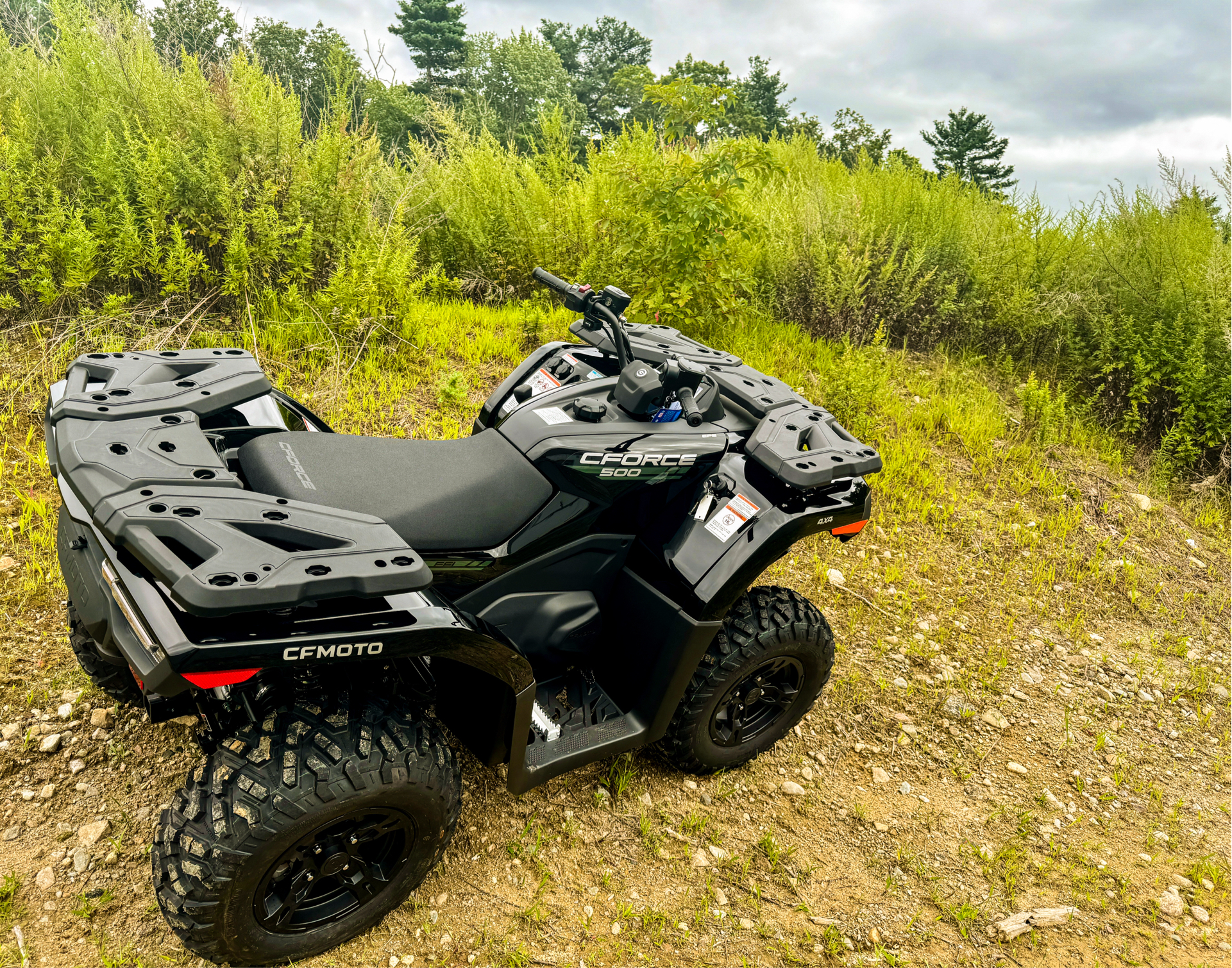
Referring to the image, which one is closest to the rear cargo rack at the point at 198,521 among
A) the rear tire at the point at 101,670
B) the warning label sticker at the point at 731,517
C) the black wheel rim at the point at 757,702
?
the rear tire at the point at 101,670

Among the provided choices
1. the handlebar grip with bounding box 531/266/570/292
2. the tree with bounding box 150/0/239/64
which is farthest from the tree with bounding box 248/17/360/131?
the handlebar grip with bounding box 531/266/570/292

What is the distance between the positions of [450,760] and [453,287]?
451 cm

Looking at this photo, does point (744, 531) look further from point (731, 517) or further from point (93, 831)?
point (93, 831)

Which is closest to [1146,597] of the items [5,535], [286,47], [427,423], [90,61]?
[427,423]

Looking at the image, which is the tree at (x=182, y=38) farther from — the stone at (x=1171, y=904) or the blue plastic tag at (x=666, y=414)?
the stone at (x=1171, y=904)

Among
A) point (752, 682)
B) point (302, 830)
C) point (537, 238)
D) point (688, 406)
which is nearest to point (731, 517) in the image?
point (688, 406)

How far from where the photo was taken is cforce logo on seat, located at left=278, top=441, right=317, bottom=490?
1.69 m

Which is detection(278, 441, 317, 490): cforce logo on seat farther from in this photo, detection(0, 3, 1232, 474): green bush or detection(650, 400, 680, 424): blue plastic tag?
detection(0, 3, 1232, 474): green bush

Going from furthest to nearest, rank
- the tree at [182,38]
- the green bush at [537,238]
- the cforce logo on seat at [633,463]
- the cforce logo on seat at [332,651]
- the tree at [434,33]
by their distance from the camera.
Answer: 1. the tree at [434,33]
2. the tree at [182,38]
3. the green bush at [537,238]
4. the cforce logo on seat at [633,463]
5. the cforce logo on seat at [332,651]

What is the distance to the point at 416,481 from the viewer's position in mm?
1849

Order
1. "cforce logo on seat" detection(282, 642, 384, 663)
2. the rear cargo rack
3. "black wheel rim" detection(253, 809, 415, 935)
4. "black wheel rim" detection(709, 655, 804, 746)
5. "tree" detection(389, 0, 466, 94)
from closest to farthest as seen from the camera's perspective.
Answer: the rear cargo rack, "cforce logo on seat" detection(282, 642, 384, 663), "black wheel rim" detection(253, 809, 415, 935), "black wheel rim" detection(709, 655, 804, 746), "tree" detection(389, 0, 466, 94)

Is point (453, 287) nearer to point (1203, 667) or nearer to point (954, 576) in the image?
point (954, 576)

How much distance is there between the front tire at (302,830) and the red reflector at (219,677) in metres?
0.30

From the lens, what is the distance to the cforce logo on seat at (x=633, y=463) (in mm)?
2000
